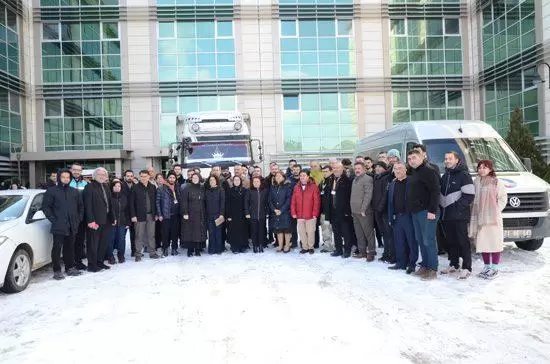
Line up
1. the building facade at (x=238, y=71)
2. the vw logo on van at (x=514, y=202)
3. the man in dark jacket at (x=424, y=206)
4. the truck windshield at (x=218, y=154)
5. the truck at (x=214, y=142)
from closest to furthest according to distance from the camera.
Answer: the man in dark jacket at (x=424, y=206)
the vw logo on van at (x=514, y=202)
the truck windshield at (x=218, y=154)
the truck at (x=214, y=142)
the building facade at (x=238, y=71)

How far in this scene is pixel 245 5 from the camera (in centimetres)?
2594

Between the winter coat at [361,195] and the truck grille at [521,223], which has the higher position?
the winter coat at [361,195]

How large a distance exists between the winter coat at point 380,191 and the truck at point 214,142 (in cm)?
643

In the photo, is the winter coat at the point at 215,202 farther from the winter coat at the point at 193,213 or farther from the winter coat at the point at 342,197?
the winter coat at the point at 342,197

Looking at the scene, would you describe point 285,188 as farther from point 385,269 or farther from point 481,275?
point 481,275

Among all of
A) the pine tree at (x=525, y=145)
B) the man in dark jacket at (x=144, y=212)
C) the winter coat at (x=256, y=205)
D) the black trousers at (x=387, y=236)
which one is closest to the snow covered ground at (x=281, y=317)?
the black trousers at (x=387, y=236)

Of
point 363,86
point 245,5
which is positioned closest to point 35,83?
point 245,5

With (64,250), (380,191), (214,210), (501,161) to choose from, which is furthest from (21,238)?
(501,161)

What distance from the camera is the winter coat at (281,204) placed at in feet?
30.8

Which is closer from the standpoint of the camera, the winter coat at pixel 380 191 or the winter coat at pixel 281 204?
the winter coat at pixel 380 191

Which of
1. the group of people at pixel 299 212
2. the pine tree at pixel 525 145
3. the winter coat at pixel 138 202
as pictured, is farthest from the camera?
the pine tree at pixel 525 145

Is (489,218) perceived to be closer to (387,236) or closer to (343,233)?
(387,236)

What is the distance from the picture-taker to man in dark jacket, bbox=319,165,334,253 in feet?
29.7

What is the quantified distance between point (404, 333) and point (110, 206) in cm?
573
